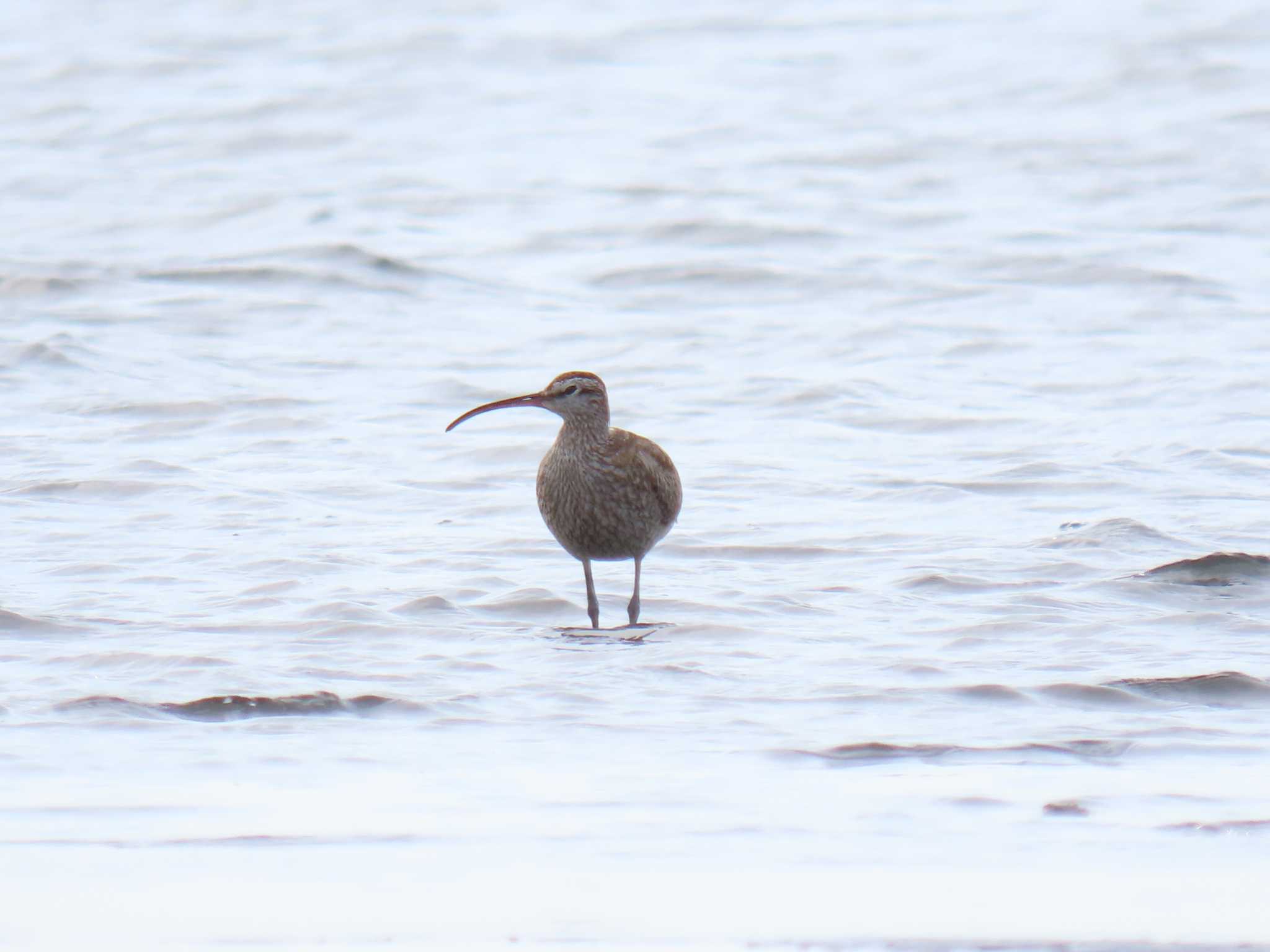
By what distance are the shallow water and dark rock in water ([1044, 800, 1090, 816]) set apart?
0.06 ft

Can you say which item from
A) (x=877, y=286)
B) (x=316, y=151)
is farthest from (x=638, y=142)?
(x=877, y=286)

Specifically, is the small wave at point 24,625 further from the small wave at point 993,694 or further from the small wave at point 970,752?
the small wave at point 993,694

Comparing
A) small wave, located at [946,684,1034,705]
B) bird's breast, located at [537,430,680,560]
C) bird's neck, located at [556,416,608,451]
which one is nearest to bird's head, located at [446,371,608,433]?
bird's neck, located at [556,416,608,451]

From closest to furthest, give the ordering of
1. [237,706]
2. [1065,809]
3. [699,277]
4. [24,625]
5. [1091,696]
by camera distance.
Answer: [1065,809]
[237,706]
[1091,696]
[24,625]
[699,277]

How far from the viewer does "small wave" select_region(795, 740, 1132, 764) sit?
683cm

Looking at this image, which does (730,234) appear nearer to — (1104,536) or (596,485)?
(1104,536)

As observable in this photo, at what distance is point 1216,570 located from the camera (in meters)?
9.88

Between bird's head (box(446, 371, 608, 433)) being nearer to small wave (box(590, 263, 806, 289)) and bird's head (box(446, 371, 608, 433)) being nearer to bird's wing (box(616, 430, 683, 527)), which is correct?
bird's wing (box(616, 430, 683, 527))

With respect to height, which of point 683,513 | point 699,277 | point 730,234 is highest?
point 683,513

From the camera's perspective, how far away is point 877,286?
65.2 feet

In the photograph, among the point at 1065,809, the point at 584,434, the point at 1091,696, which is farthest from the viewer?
the point at 584,434

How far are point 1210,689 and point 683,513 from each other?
15.2 feet

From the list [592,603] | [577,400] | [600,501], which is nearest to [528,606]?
[592,603]

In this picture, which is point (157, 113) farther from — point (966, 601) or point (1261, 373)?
point (966, 601)
